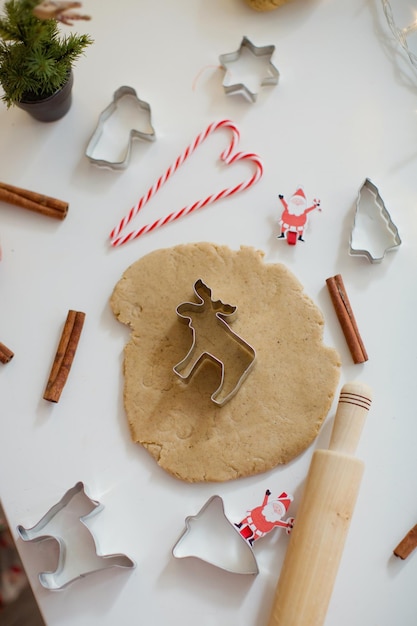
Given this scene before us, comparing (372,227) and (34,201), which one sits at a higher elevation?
(372,227)

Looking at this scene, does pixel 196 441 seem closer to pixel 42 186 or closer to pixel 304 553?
pixel 304 553

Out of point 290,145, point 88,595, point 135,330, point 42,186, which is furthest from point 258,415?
point 42,186

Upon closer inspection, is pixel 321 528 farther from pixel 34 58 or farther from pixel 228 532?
pixel 34 58

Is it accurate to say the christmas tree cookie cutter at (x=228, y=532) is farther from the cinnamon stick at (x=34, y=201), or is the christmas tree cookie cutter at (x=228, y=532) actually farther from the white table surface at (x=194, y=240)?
the cinnamon stick at (x=34, y=201)

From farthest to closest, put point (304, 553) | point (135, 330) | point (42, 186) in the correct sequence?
point (42, 186) → point (135, 330) → point (304, 553)

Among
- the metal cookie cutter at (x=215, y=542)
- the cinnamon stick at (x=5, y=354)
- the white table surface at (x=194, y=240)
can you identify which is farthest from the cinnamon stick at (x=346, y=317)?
the cinnamon stick at (x=5, y=354)

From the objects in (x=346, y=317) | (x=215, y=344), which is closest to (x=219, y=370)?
(x=215, y=344)

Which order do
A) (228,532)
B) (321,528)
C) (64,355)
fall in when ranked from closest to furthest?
(321,528), (228,532), (64,355)
